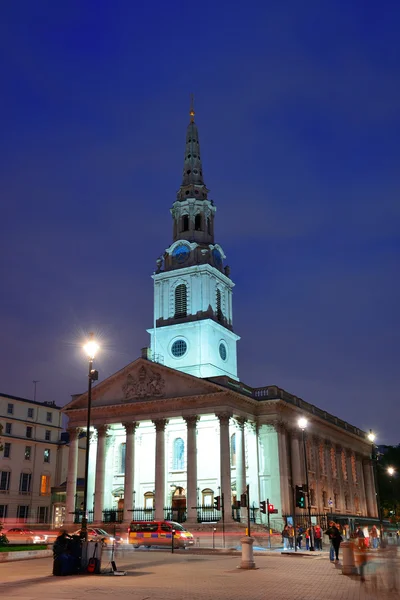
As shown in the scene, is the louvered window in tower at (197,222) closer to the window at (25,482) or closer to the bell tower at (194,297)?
the bell tower at (194,297)

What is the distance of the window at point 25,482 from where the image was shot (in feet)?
241

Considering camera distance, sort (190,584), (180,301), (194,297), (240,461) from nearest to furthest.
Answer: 1. (190,584)
2. (240,461)
3. (194,297)
4. (180,301)

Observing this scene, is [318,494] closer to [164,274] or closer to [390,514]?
[164,274]

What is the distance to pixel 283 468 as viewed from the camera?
58.5 meters

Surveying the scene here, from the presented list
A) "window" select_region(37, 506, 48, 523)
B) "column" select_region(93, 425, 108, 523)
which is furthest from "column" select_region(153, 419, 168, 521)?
"window" select_region(37, 506, 48, 523)

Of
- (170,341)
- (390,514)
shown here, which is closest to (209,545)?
(170,341)

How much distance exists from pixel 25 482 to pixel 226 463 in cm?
3267

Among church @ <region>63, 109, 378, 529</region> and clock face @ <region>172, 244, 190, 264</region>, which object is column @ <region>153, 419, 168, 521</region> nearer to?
church @ <region>63, 109, 378, 529</region>

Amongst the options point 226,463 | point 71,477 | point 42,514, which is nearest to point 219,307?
point 226,463

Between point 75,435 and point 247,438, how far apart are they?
17.3 meters

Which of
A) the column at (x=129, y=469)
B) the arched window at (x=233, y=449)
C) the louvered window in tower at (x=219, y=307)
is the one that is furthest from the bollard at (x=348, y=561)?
the louvered window in tower at (x=219, y=307)

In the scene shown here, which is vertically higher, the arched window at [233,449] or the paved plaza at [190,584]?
the arched window at [233,449]

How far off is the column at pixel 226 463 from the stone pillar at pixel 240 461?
7.49 ft

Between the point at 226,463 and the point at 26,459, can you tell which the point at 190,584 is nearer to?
the point at 226,463
